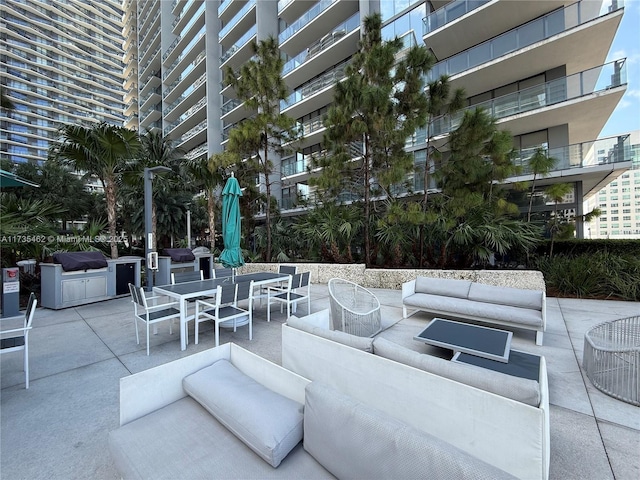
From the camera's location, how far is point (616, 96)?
32.8 feet

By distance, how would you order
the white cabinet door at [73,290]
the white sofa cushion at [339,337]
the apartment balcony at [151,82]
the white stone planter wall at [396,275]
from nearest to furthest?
the white sofa cushion at [339,337], the white cabinet door at [73,290], the white stone planter wall at [396,275], the apartment balcony at [151,82]

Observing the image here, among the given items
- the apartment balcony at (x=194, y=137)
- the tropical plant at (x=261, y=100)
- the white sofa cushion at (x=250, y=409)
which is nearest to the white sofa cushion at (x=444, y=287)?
the white sofa cushion at (x=250, y=409)

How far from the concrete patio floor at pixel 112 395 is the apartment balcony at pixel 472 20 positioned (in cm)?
1234

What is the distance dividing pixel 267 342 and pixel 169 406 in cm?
237

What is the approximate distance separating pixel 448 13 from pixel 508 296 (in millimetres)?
13619

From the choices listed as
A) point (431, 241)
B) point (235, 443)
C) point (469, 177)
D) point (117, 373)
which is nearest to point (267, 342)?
point (117, 373)

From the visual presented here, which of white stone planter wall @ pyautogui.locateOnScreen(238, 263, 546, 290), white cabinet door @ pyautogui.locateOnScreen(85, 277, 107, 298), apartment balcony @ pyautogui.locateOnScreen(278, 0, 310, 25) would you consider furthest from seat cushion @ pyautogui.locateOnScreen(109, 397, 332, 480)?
apartment balcony @ pyautogui.locateOnScreen(278, 0, 310, 25)

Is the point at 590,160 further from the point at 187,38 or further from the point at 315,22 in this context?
the point at 187,38

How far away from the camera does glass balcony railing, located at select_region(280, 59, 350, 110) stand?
16656 mm

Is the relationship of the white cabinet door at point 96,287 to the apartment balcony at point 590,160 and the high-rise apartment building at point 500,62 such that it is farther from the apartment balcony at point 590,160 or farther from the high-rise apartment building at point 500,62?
the apartment balcony at point 590,160

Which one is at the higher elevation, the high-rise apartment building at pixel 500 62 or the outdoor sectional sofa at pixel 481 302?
the high-rise apartment building at pixel 500 62

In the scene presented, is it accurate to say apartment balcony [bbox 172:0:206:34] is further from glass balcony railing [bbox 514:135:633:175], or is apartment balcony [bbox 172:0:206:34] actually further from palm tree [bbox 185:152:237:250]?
glass balcony railing [bbox 514:135:633:175]

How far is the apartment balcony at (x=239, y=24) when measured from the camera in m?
23.0

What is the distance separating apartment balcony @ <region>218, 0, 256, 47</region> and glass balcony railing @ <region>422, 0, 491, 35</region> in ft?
52.6
